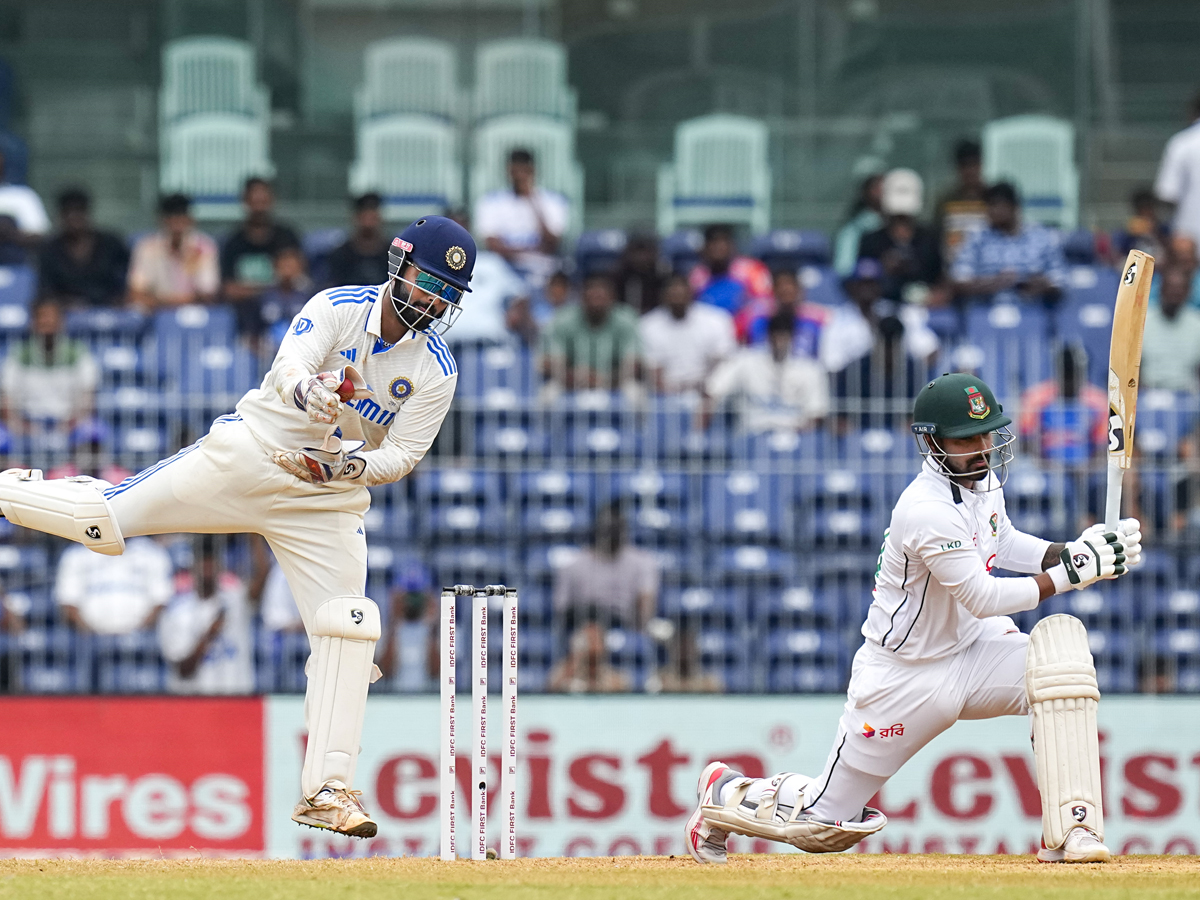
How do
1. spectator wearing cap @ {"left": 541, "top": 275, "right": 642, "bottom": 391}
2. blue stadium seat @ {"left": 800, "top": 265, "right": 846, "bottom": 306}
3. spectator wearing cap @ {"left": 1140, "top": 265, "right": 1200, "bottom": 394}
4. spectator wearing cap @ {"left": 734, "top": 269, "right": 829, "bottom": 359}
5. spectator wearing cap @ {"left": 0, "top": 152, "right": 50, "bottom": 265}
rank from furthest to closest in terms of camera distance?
spectator wearing cap @ {"left": 0, "top": 152, "right": 50, "bottom": 265}
blue stadium seat @ {"left": 800, "top": 265, "right": 846, "bottom": 306}
spectator wearing cap @ {"left": 734, "top": 269, "right": 829, "bottom": 359}
spectator wearing cap @ {"left": 1140, "top": 265, "right": 1200, "bottom": 394}
spectator wearing cap @ {"left": 541, "top": 275, "right": 642, "bottom": 391}

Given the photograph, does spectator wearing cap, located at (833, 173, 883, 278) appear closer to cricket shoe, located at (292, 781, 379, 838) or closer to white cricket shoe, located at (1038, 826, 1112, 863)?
white cricket shoe, located at (1038, 826, 1112, 863)

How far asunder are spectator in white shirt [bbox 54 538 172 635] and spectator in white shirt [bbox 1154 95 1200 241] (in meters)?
7.91

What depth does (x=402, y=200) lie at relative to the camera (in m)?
16.0

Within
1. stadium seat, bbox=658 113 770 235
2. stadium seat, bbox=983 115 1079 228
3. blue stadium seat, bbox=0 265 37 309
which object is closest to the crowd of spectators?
blue stadium seat, bbox=0 265 37 309

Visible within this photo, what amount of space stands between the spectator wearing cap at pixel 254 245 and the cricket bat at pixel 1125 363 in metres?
7.33

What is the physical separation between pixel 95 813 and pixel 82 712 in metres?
0.58

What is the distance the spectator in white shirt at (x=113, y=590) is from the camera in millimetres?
11125

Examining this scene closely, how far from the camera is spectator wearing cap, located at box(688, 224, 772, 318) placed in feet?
45.1

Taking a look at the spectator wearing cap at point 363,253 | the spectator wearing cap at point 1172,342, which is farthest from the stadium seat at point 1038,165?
the spectator wearing cap at point 363,253

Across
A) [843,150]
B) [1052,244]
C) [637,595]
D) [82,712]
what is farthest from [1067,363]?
[82,712]

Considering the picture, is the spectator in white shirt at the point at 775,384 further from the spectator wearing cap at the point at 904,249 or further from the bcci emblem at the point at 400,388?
the bcci emblem at the point at 400,388

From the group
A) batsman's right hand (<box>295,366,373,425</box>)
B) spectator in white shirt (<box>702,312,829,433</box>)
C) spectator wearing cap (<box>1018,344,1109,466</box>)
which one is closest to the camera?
batsman's right hand (<box>295,366,373,425</box>)

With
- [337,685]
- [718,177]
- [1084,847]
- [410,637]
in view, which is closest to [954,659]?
[1084,847]

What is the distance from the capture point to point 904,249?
1389 cm
